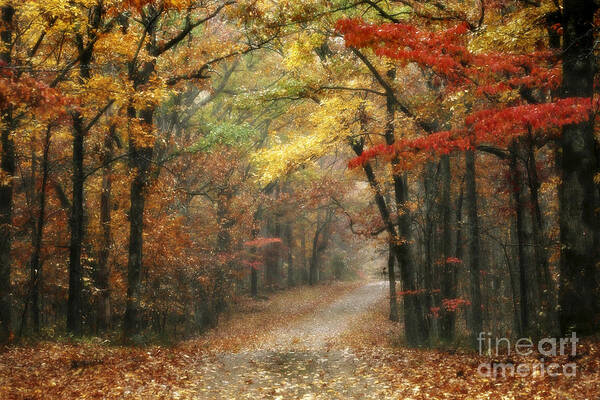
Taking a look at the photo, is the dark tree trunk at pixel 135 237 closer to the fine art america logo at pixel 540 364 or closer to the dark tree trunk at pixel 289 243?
the fine art america logo at pixel 540 364

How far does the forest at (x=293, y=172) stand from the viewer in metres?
8.12

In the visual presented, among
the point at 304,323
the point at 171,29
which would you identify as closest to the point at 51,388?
the point at 171,29

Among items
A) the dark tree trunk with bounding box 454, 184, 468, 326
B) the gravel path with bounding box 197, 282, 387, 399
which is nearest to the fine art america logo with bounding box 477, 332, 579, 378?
the gravel path with bounding box 197, 282, 387, 399

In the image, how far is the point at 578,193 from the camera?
26.6ft

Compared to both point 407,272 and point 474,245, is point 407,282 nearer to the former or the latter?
point 407,272

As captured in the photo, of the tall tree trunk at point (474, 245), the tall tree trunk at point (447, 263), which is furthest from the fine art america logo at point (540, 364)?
the tall tree trunk at point (447, 263)

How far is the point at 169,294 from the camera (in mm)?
18969

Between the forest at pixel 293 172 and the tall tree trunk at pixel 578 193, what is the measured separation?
0.03m

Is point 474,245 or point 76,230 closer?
point 76,230

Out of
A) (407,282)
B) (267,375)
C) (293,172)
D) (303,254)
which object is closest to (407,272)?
(407,282)

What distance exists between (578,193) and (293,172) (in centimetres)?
1002

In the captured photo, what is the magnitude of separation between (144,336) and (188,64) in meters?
8.60

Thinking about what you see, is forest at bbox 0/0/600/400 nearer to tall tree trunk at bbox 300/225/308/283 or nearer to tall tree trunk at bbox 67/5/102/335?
tall tree trunk at bbox 67/5/102/335

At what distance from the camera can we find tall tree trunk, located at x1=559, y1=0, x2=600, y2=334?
26.3ft
